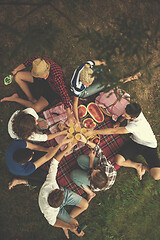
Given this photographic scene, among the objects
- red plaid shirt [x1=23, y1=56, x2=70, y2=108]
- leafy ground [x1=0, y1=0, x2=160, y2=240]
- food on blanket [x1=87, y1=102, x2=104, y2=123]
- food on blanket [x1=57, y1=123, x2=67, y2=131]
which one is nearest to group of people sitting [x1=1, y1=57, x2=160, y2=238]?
red plaid shirt [x1=23, y1=56, x2=70, y2=108]

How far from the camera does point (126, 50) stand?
1753 mm

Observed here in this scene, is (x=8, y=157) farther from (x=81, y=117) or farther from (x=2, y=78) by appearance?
(x=2, y=78)

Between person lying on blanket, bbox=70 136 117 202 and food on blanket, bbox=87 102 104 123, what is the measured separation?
1.88 feet

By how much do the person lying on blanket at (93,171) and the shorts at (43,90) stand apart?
1.02m

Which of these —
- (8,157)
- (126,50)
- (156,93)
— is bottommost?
(156,93)

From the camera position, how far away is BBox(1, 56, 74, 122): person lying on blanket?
2814 millimetres

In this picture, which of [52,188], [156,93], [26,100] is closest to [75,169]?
[52,188]

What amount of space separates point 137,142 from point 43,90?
2.09m

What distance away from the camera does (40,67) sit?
2713mm

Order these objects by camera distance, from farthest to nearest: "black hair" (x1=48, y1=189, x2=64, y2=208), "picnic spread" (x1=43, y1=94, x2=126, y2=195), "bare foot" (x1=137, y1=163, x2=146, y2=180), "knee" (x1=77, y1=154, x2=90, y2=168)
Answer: "bare foot" (x1=137, y1=163, x2=146, y2=180)
"picnic spread" (x1=43, y1=94, x2=126, y2=195)
"knee" (x1=77, y1=154, x2=90, y2=168)
"black hair" (x1=48, y1=189, x2=64, y2=208)

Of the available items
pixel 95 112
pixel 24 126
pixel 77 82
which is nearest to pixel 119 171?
pixel 95 112

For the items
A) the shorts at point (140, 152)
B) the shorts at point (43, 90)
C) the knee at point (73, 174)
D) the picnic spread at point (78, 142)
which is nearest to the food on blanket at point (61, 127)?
the picnic spread at point (78, 142)

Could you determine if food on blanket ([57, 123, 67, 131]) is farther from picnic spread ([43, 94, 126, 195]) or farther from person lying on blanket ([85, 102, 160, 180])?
person lying on blanket ([85, 102, 160, 180])

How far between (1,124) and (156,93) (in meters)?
3.62
